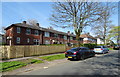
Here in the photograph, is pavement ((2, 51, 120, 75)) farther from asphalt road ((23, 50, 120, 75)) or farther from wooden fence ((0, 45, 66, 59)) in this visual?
wooden fence ((0, 45, 66, 59))

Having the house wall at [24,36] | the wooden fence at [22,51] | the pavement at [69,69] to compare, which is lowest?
the pavement at [69,69]

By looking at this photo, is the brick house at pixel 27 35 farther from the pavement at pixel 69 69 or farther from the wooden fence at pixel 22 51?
the pavement at pixel 69 69

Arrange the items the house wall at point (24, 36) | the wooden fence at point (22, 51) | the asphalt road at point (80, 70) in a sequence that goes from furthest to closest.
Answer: the house wall at point (24, 36) → the wooden fence at point (22, 51) → the asphalt road at point (80, 70)

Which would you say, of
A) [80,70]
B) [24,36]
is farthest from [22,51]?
[24,36]

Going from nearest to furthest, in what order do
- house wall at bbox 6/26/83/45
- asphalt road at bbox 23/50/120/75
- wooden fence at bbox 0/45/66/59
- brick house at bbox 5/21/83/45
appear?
asphalt road at bbox 23/50/120/75
wooden fence at bbox 0/45/66/59
house wall at bbox 6/26/83/45
brick house at bbox 5/21/83/45

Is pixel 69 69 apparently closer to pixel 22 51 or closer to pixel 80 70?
pixel 80 70

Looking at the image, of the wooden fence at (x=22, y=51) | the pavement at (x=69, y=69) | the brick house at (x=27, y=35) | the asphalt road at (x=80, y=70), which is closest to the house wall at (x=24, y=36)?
the brick house at (x=27, y=35)

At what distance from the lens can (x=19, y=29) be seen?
22.5m

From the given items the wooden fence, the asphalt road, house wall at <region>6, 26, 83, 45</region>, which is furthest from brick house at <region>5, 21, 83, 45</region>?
the asphalt road

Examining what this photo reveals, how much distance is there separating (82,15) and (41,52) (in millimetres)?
11219

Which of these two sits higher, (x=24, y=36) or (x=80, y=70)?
(x=24, y=36)

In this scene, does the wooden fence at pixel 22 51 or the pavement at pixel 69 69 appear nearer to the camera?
the pavement at pixel 69 69

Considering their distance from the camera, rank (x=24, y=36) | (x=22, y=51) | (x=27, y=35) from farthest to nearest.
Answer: (x=27, y=35) → (x=24, y=36) → (x=22, y=51)

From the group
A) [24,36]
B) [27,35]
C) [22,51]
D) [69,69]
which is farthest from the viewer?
[27,35]
